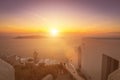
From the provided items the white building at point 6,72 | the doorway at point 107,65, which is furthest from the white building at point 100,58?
the white building at point 6,72

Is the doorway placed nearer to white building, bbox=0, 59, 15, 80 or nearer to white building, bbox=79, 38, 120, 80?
white building, bbox=79, 38, 120, 80

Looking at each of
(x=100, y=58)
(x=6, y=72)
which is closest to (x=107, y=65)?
(x=100, y=58)

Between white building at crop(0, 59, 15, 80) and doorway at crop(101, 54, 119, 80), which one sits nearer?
white building at crop(0, 59, 15, 80)

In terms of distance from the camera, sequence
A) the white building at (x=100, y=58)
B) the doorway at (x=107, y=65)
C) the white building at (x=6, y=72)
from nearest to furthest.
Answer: the white building at (x=6, y=72), the white building at (x=100, y=58), the doorway at (x=107, y=65)

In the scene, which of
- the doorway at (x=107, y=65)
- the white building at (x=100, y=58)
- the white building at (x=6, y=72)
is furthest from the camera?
the doorway at (x=107, y=65)

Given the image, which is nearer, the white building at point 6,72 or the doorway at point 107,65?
the white building at point 6,72

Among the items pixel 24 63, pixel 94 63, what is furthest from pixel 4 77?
pixel 94 63

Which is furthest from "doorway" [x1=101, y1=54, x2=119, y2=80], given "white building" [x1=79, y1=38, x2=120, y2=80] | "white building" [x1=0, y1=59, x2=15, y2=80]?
"white building" [x1=0, y1=59, x2=15, y2=80]

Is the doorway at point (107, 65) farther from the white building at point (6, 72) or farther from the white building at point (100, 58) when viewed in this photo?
the white building at point (6, 72)

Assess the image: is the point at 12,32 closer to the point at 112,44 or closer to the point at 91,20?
the point at 91,20
